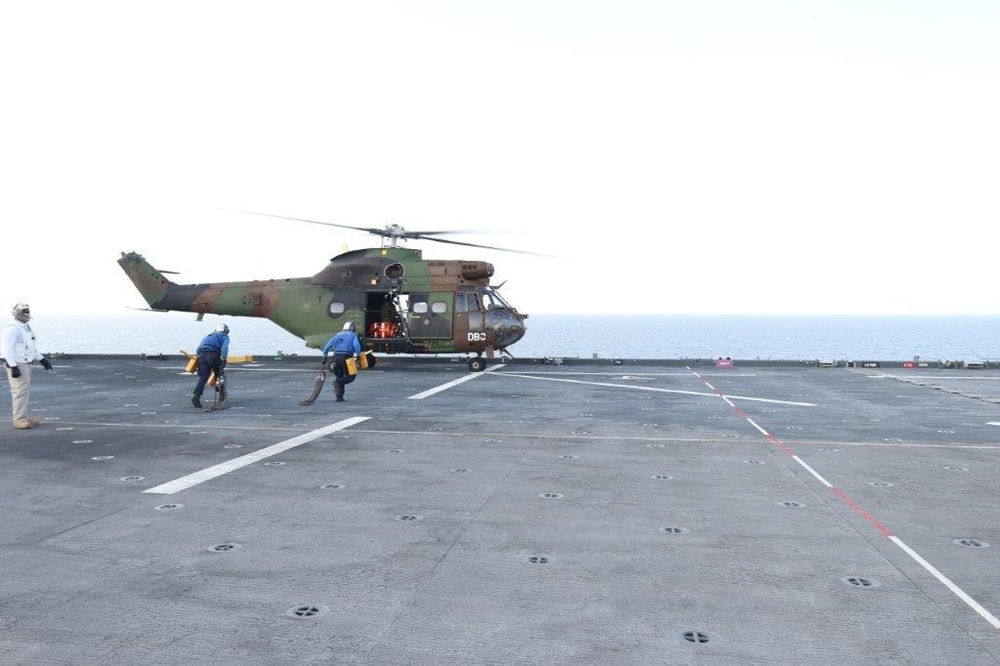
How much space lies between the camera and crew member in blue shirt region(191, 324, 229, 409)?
15.8 metres

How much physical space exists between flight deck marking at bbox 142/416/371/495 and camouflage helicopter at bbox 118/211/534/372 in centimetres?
1215

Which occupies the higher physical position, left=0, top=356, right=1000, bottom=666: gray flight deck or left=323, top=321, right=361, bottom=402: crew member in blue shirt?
left=323, top=321, right=361, bottom=402: crew member in blue shirt

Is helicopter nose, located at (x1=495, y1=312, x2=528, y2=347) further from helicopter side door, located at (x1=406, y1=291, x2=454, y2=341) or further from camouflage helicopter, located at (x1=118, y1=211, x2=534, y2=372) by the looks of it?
helicopter side door, located at (x1=406, y1=291, x2=454, y2=341)

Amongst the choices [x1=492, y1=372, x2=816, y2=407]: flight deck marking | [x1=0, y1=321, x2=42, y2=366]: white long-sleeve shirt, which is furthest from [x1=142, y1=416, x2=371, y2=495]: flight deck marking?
[x1=492, y1=372, x2=816, y2=407]: flight deck marking

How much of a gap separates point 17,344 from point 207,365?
3853mm

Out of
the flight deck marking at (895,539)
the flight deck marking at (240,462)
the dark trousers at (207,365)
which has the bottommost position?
→ the flight deck marking at (240,462)

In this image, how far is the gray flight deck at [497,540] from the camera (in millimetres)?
4605

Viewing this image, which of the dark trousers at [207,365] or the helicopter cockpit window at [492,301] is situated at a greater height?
the helicopter cockpit window at [492,301]

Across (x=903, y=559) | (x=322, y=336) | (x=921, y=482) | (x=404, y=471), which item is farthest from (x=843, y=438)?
(x=322, y=336)

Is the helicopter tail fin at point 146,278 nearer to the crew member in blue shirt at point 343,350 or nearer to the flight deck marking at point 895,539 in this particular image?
the crew member in blue shirt at point 343,350

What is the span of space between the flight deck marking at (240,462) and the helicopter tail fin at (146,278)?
19922 mm

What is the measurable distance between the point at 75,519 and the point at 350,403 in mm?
10372

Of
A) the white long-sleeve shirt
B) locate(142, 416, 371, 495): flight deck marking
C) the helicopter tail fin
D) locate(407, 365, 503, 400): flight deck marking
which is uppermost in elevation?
the helicopter tail fin

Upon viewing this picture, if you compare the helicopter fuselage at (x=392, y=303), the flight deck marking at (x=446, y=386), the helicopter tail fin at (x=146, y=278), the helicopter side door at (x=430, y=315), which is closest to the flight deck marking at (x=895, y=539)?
the flight deck marking at (x=446, y=386)
